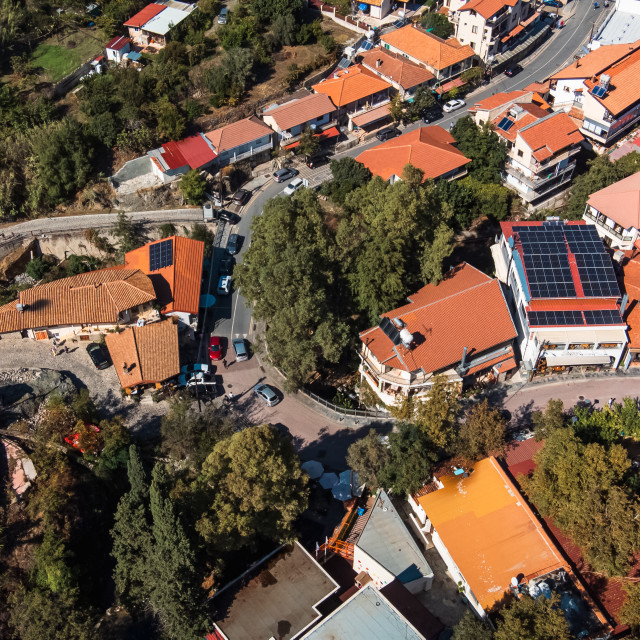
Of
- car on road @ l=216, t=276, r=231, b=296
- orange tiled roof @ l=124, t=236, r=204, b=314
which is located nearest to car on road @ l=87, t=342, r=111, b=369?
orange tiled roof @ l=124, t=236, r=204, b=314

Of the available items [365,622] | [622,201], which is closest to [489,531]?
[365,622]

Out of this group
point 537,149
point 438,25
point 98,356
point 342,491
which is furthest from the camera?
point 438,25

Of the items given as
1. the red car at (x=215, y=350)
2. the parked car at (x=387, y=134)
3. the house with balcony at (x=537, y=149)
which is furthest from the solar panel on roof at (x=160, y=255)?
the house with balcony at (x=537, y=149)

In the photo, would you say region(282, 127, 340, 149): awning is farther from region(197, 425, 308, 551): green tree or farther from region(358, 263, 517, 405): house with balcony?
region(197, 425, 308, 551): green tree

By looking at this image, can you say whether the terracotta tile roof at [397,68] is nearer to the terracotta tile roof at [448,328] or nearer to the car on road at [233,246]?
the car on road at [233,246]

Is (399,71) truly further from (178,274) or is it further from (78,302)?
(78,302)
